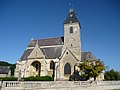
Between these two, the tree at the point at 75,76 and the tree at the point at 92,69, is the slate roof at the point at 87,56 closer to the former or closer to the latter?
the tree at the point at 75,76

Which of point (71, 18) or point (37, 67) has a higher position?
point (71, 18)

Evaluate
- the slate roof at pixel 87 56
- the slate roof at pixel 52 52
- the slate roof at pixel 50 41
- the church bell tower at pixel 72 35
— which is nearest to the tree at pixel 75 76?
the slate roof at pixel 87 56

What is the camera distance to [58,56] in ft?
128

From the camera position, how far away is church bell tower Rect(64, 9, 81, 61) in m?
40.3

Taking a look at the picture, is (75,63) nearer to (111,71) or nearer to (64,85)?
(111,71)

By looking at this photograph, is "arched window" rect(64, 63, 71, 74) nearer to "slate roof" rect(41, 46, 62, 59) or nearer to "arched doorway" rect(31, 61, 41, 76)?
"slate roof" rect(41, 46, 62, 59)

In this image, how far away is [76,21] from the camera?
42.5 meters

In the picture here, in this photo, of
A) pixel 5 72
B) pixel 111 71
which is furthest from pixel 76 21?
pixel 5 72

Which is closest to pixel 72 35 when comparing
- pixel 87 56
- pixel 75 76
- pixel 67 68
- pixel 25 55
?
pixel 87 56

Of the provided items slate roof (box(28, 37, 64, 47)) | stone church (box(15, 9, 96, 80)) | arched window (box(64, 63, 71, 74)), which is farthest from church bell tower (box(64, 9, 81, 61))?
arched window (box(64, 63, 71, 74))

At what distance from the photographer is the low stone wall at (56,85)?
1402 cm

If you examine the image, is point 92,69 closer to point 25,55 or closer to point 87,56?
point 87,56

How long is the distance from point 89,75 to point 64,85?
13.5m

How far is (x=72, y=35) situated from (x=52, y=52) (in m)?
6.89
